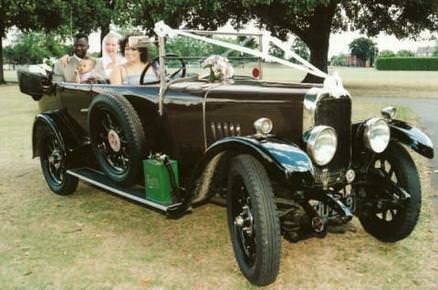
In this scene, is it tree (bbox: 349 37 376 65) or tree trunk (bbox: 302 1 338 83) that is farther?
tree (bbox: 349 37 376 65)

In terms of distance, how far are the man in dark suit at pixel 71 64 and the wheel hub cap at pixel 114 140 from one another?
1.78 meters

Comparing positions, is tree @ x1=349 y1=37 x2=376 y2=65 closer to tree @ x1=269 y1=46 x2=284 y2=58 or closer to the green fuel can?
tree @ x1=269 y1=46 x2=284 y2=58

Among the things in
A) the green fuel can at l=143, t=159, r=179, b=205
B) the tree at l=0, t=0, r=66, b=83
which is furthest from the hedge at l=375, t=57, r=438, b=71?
the green fuel can at l=143, t=159, r=179, b=205

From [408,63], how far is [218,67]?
6149cm

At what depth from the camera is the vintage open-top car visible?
324cm

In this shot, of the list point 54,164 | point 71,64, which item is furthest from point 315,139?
point 71,64

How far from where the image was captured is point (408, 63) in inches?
2378

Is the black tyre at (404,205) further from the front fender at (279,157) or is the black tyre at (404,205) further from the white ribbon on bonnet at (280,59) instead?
the front fender at (279,157)

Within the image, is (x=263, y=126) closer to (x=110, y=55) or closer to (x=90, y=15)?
(x=110, y=55)

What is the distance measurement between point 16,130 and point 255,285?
9.19 m

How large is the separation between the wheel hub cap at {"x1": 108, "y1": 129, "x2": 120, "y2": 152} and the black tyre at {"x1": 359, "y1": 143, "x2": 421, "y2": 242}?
7.45 ft

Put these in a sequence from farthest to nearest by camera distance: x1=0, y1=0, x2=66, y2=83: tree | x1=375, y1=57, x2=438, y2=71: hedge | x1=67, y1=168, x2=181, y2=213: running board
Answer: x1=375, y1=57, x2=438, y2=71: hedge → x1=0, y1=0, x2=66, y2=83: tree → x1=67, y1=168, x2=181, y2=213: running board

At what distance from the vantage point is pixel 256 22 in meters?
23.0

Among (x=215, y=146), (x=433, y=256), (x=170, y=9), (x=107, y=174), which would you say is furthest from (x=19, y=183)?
(x=170, y=9)
